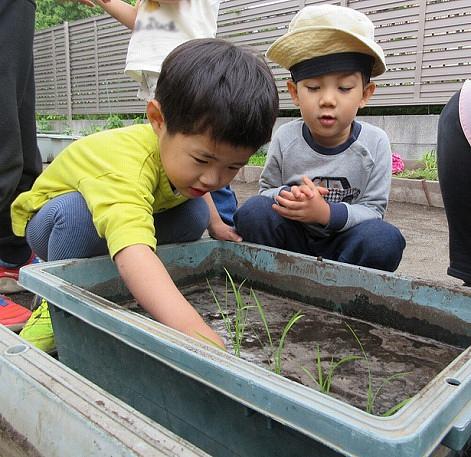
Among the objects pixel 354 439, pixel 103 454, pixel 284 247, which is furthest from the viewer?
pixel 284 247

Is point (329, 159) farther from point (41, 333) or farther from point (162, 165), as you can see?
point (41, 333)

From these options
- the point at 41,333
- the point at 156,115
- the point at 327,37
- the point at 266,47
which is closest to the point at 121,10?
the point at 327,37

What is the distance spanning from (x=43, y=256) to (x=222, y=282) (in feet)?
1.83

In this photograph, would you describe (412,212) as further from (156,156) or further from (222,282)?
(156,156)

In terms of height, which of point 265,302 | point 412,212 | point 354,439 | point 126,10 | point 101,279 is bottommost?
point 412,212

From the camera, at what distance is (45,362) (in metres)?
Result: 0.84

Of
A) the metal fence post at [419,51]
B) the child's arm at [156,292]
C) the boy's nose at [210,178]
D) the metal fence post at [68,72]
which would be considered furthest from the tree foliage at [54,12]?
the child's arm at [156,292]

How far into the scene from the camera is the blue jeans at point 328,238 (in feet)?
5.07

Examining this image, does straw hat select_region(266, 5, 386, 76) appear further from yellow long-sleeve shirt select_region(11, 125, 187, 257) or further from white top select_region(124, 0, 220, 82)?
white top select_region(124, 0, 220, 82)

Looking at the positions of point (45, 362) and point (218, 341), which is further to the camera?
point (218, 341)

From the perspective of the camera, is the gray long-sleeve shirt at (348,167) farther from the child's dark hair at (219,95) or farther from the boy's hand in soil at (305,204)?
the child's dark hair at (219,95)

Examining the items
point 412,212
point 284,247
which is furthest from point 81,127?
point 284,247

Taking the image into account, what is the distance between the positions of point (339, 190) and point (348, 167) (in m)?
0.08

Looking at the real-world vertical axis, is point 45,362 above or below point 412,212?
above
